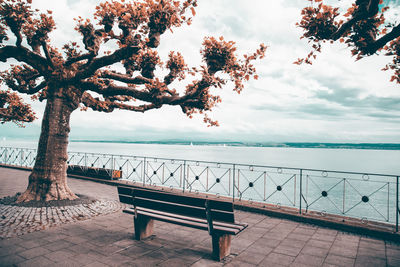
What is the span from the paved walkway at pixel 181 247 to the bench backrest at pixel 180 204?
73cm

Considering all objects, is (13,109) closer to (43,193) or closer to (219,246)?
(43,193)

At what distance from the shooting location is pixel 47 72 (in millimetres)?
8141

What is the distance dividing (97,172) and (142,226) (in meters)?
8.53

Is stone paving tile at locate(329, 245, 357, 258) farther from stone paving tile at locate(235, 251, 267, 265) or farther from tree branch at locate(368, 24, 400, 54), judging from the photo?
tree branch at locate(368, 24, 400, 54)

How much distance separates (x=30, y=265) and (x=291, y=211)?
6.04 meters

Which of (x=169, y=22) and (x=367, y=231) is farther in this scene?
(x=169, y=22)

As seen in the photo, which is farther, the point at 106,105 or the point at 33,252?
the point at 106,105

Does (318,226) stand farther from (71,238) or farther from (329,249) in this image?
(71,238)

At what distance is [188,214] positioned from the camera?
4.42m

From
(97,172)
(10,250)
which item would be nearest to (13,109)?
(97,172)

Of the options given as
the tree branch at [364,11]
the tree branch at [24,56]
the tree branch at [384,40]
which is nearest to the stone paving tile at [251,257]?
the tree branch at [384,40]

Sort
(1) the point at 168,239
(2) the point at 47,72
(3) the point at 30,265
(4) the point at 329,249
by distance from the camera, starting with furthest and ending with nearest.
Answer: (2) the point at 47,72 < (1) the point at 168,239 < (4) the point at 329,249 < (3) the point at 30,265

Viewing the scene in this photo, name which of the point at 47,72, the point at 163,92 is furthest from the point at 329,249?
the point at 47,72

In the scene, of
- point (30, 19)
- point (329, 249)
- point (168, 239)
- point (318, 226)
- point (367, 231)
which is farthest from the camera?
point (30, 19)
